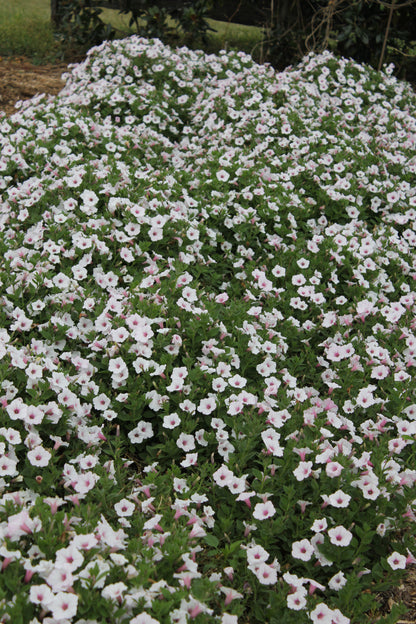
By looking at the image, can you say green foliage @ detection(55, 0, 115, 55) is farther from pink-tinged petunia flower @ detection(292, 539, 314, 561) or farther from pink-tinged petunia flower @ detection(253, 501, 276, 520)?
pink-tinged petunia flower @ detection(292, 539, 314, 561)

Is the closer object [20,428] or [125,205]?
[20,428]

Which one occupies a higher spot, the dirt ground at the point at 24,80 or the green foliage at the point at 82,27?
the green foliage at the point at 82,27

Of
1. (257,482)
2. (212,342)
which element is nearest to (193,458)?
(257,482)

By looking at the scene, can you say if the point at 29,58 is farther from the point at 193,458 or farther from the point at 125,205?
the point at 193,458

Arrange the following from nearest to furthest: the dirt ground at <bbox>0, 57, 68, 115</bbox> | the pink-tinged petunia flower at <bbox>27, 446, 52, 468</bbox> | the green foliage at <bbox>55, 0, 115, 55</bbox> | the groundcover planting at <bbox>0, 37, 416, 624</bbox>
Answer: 1. the groundcover planting at <bbox>0, 37, 416, 624</bbox>
2. the pink-tinged petunia flower at <bbox>27, 446, 52, 468</bbox>
3. the dirt ground at <bbox>0, 57, 68, 115</bbox>
4. the green foliage at <bbox>55, 0, 115, 55</bbox>

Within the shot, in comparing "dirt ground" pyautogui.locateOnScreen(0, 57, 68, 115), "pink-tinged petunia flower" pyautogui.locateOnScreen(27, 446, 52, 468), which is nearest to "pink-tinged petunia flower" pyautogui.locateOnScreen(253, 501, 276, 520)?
"pink-tinged petunia flower" pyautogui.locateOnScreen(27, 446, 52, 468)

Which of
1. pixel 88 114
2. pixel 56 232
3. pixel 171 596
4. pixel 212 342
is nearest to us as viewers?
pixel 171 596

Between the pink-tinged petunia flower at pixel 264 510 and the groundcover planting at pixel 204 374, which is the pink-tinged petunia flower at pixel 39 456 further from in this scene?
the pink-tinged petunia flower at pixel 264 510

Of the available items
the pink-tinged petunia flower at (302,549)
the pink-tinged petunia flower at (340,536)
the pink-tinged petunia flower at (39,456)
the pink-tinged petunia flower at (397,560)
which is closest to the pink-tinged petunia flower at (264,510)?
the pink-tinged petunia flower at (302,549)
